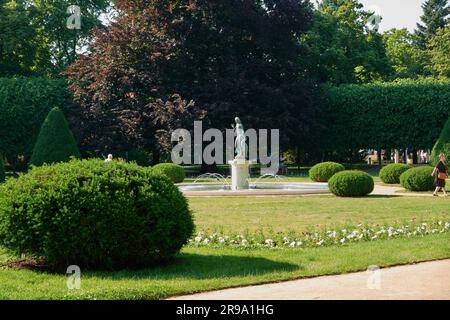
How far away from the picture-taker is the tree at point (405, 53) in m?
60.8

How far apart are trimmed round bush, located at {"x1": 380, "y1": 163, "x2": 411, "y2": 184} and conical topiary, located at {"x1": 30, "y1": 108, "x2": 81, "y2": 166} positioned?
14.1 m

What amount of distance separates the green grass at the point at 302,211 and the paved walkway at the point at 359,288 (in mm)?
4830

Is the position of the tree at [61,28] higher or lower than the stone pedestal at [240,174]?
higher

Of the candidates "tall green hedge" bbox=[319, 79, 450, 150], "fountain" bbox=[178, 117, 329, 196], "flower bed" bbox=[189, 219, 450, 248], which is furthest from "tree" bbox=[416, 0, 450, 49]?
"flower bed" bbox=[189, 219, 450, 248]

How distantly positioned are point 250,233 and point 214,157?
25.3 m

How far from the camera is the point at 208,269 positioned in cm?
836

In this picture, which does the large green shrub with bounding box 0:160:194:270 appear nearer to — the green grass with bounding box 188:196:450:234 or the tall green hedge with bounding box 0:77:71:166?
the green grass with bounding box 188:196:450:234

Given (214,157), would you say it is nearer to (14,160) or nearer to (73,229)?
(14,160)

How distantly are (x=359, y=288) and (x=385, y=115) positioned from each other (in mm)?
34325

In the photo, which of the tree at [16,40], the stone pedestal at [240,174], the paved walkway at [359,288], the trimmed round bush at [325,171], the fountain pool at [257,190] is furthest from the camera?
the tree at [16,40]

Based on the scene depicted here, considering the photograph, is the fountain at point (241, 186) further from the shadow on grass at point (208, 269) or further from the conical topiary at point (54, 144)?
the shadow on grass at point (208, 269)

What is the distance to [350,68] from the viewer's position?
49031 mm

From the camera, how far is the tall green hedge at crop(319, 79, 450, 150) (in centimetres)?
3856

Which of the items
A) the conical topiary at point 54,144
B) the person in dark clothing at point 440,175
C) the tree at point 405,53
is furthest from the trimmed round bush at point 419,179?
the tree at point 405,53
